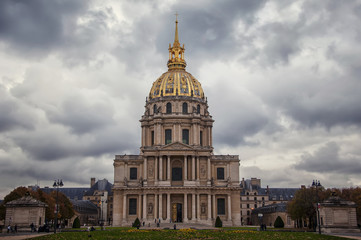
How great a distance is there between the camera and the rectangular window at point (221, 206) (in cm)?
7938

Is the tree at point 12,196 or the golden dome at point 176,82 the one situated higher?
the golden dome at point 176,82

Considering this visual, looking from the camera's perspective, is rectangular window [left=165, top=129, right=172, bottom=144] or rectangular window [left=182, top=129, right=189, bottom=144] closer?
rectangular window [left=165, top=129, right=172, bottom=144]

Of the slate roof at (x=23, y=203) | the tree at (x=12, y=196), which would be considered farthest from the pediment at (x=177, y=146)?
the slate roof at (x=23, y=203)

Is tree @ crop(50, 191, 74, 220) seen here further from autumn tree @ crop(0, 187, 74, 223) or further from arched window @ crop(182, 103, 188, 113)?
arched window @ crop(182, 103, 188, 113)

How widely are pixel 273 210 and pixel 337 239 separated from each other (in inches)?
2243

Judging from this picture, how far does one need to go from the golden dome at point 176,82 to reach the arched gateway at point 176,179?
461 cm

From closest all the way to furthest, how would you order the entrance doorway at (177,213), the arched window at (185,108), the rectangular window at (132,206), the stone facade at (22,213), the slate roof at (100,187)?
the stone facade at (22,213), the entrance doorway at (177,213), the rectangular window at (132,206), the arched window at (185,108), the slate roof at (100,187)

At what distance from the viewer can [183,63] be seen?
94.5 m

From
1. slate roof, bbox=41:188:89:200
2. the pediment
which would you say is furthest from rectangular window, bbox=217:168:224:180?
slate roof, bbox=41:188:89:200

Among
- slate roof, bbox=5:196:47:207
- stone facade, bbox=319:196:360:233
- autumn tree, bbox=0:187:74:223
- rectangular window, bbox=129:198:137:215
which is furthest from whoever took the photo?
rectangular window, bbox=129:198:137:215

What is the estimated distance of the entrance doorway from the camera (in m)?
78.4

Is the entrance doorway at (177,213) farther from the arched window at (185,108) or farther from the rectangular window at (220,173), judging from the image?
the arched window at (185,108)

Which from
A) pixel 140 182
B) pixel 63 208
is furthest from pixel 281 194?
pixel 63 208

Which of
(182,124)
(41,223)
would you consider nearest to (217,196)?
(182,124)
